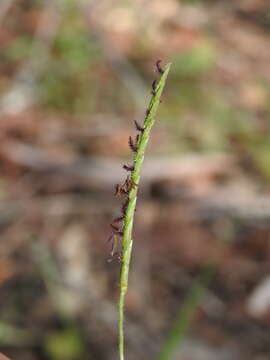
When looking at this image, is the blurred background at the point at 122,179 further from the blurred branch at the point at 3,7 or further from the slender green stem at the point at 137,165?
the slender green stem at the point at 137,165

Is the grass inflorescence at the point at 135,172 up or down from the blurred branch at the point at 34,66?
down

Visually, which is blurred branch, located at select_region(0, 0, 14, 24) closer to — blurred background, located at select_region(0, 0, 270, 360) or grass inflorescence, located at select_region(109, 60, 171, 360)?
blurred background, located at select_region(0, 0, 270, 360)

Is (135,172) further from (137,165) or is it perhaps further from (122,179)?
(122,179)

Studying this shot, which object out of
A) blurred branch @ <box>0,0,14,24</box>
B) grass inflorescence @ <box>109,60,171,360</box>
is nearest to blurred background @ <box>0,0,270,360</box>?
blurred branch @ <box>0,0,14,24</box>

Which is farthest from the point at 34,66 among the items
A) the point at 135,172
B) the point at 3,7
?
the point at 135,172

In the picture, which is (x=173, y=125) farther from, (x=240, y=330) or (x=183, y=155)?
(x=240, y=330)

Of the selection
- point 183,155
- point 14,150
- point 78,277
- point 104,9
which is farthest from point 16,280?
point 104,9

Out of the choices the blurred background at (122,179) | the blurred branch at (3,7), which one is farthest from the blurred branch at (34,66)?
the blurred branch at (3,7)
